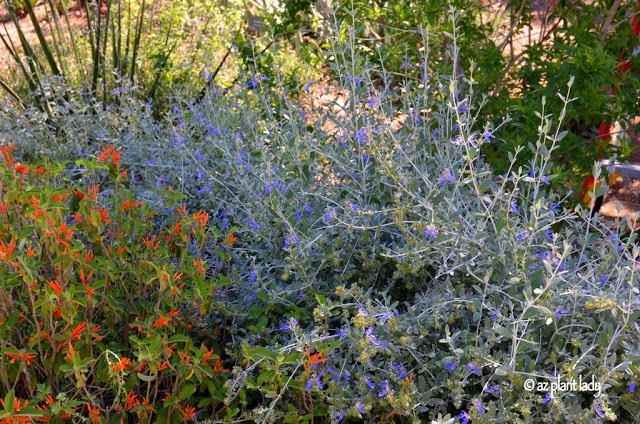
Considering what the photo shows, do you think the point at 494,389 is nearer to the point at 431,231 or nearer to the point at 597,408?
the point at 597,408

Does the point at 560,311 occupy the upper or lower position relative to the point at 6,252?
lower

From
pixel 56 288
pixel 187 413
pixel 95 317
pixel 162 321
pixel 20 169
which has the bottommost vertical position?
pixel 187 413

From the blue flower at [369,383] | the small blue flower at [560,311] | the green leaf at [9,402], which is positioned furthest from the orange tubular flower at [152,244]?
the small blue flower at [560,311]

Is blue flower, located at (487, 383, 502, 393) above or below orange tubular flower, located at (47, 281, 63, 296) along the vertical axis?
below

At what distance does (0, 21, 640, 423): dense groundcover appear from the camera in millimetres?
1606

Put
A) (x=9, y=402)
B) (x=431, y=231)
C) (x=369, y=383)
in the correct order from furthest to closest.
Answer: (x=431, y=231) < (x=369, y=383) < (x=9, y=402)

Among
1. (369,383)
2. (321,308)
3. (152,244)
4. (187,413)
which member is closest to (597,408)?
(369,383)

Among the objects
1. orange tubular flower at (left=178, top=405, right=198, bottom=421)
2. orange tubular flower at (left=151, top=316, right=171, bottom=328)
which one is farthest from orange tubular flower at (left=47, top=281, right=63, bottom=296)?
orange tubular flower at (left=178, top=405, right=198, bottom=421)

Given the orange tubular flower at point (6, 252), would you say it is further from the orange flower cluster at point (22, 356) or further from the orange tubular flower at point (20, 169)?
the orange tubular flower at point (20, 169)

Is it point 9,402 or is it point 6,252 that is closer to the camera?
point 9,402

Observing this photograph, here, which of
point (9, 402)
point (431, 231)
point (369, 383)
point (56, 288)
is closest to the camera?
point (9, 402)

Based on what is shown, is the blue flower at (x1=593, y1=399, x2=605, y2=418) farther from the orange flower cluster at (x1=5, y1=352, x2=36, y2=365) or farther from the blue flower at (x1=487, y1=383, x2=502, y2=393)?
the orange flower cluster at (x1=5, y1=352, x2=36, y2=365)

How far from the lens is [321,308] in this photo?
5.52ft

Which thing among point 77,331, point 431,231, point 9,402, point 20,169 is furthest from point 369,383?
point 20,169
